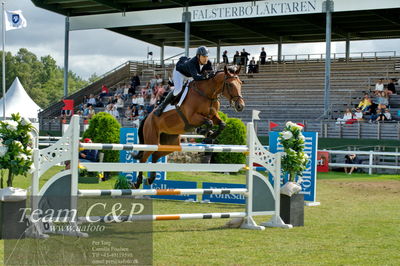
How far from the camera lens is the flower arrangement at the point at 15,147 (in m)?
6.58

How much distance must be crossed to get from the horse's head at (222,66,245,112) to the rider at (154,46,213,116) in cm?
46

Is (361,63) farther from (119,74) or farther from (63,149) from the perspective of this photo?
(63,149)

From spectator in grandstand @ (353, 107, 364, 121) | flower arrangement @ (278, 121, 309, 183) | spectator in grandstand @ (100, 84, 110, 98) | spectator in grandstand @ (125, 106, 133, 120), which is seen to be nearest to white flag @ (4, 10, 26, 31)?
spectator in grandstand @ (125, 106, 133, 120)

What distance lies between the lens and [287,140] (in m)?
9.09

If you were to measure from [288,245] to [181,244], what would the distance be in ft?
3.84

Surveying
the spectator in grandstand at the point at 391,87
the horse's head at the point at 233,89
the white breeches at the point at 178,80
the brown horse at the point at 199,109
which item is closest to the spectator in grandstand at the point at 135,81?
the spectator in grandstand at the point at 391,87

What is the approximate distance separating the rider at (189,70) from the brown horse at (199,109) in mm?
133

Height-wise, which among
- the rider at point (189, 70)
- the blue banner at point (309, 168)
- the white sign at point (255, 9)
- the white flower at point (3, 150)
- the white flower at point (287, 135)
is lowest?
the blue banner at point (309, 168)

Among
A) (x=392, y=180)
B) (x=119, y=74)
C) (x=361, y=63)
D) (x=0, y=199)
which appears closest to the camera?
(x=0, y=199)

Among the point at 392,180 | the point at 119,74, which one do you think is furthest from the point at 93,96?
the point at 392,180

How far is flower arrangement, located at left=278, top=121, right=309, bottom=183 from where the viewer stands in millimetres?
8992

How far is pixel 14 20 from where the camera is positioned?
2834 centimetres

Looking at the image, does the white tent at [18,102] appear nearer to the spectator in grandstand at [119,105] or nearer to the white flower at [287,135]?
the spectator in grandstand at [119,105]

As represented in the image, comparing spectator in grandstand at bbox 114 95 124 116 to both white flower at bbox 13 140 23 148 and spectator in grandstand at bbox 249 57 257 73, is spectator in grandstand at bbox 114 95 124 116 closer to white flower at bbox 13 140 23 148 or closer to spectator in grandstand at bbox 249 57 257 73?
spectator in grandstand at bbox 249 57 257 73
